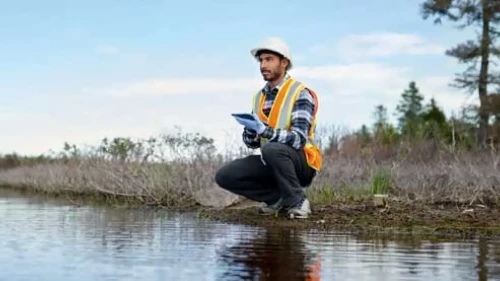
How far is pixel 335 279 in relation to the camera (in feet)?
12.5

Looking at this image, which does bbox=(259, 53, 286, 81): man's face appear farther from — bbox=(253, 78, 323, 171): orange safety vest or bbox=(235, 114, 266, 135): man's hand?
bbox=(235, 114, 266, 135): man's hand

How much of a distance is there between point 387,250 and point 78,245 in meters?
1.86

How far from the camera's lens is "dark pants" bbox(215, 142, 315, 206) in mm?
6828

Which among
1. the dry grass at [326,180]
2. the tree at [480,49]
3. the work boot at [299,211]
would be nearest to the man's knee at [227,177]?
the work boot at [299,211]

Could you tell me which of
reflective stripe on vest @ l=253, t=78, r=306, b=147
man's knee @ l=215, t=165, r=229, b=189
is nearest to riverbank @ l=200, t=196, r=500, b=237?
man's knee @ l=215, t=165, r=229, b=189

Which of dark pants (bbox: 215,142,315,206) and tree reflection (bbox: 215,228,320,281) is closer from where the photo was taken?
tree reflection (bbox: 215,228,320,281)

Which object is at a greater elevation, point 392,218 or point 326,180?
point 326,180

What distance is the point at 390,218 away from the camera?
7.01 m

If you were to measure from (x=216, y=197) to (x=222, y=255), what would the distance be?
4.77 meters

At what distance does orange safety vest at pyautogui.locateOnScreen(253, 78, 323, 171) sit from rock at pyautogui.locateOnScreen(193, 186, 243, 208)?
211 cm

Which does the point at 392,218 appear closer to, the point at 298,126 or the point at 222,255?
the point at 298,126

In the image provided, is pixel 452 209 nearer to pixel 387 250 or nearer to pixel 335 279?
pixel 387 250

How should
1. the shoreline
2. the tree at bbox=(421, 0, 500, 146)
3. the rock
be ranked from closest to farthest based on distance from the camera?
the shoreline → the rock → the tree at bbox=(421, 0, 500, 146)

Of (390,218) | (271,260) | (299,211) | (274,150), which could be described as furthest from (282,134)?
(271,260)
